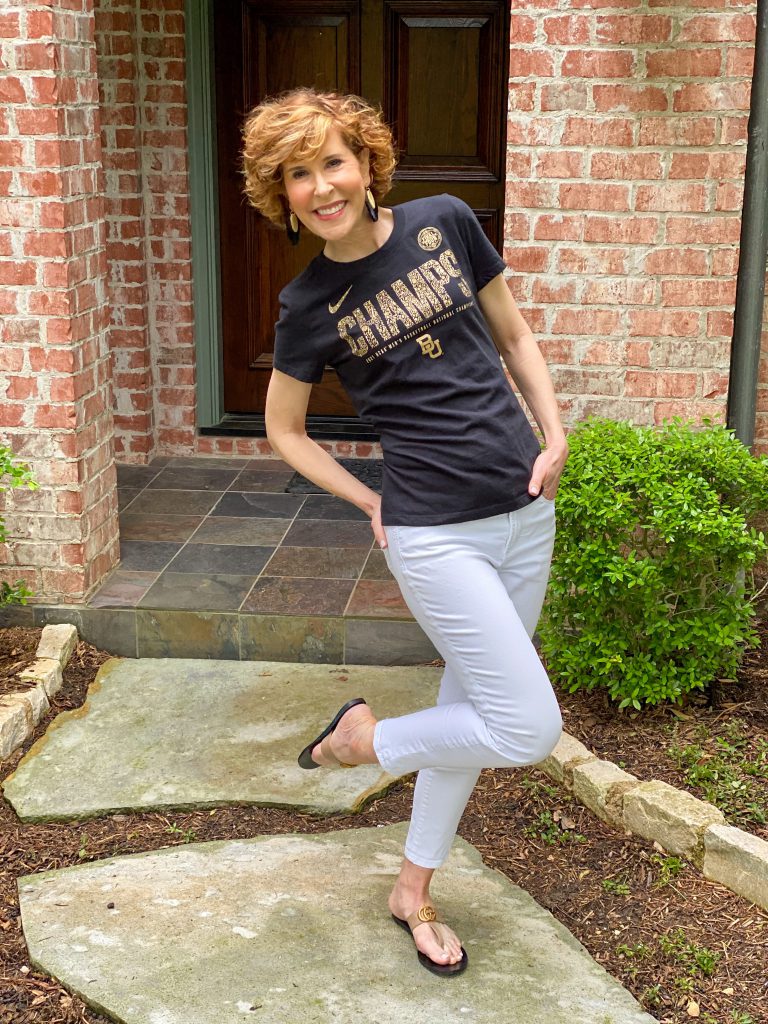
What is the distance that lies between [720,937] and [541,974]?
49cm

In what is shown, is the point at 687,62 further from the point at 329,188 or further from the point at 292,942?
the point at 292,942

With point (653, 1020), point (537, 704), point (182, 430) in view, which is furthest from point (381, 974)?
point (182, 430)

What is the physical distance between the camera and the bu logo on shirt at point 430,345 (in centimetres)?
266

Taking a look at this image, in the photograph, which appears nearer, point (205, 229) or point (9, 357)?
point (9, 357)

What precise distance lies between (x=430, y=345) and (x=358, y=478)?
3253 millimetres

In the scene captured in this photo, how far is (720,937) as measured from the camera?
3.15 meters

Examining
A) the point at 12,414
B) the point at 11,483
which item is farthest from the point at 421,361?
the point at 12,414

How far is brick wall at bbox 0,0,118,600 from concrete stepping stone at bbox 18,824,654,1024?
1549 mm

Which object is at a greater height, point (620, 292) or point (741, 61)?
point (741, 61)

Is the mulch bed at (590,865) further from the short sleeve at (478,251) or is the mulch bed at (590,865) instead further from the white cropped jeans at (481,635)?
the short sleeve at (478,251)

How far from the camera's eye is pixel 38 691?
4.27m

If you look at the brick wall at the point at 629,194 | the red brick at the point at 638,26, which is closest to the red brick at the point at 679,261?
the brick wall at the point at 629,194

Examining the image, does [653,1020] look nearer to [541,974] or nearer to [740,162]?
[541,974]

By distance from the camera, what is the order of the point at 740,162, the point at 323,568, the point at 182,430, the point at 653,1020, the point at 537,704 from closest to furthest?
the point at 537,704 < the point at 653,1020 < the point at 740,162 < the point at 323,568 < the point at 182,430
